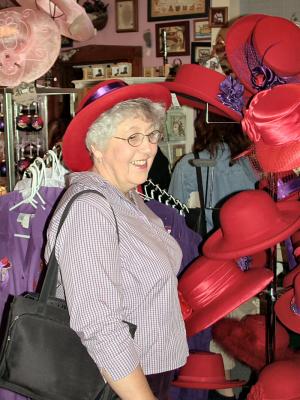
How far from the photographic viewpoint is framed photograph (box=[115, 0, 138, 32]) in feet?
17.4

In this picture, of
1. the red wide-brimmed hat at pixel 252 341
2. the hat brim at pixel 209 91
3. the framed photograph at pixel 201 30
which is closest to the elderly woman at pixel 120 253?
the hat brim at pixel 209 91

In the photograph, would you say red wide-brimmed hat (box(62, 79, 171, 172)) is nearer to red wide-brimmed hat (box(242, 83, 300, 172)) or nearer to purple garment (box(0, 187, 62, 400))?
red wide-brimmed hat (box(242, 83, 300, 172))

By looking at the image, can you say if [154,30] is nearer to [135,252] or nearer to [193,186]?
[193,186]

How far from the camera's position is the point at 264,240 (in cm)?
147

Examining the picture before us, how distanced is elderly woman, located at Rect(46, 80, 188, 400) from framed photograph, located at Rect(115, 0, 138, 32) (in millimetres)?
4098

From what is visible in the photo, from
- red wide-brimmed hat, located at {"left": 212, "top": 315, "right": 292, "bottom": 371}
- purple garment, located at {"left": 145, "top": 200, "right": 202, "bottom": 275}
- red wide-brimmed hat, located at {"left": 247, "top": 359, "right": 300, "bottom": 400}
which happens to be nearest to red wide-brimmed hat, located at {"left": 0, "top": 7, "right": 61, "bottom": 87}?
purple garment, located at {"left": 145, "top": 200, "right": 202, "bottom": 275}

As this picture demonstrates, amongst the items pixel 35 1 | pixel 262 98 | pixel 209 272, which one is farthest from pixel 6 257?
pixel 35 1

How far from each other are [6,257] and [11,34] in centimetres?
105

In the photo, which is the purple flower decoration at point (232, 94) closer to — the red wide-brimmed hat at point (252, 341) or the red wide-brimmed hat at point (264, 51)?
the red wide-brimmed hat at point (264, 51)

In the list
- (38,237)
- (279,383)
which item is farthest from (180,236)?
(279,383)

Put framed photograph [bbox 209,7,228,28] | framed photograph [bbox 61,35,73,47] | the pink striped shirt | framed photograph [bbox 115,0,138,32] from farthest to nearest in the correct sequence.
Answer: framed photograph [bbox 61,35,73,47], framed photograph [bbox 115,0,138,32], framed photograph [bbox 209,7,228,28], the pink striped shirt

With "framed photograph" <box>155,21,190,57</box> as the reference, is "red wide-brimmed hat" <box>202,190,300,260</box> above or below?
below

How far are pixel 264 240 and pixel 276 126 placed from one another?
31cm

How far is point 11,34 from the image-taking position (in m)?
2.41
